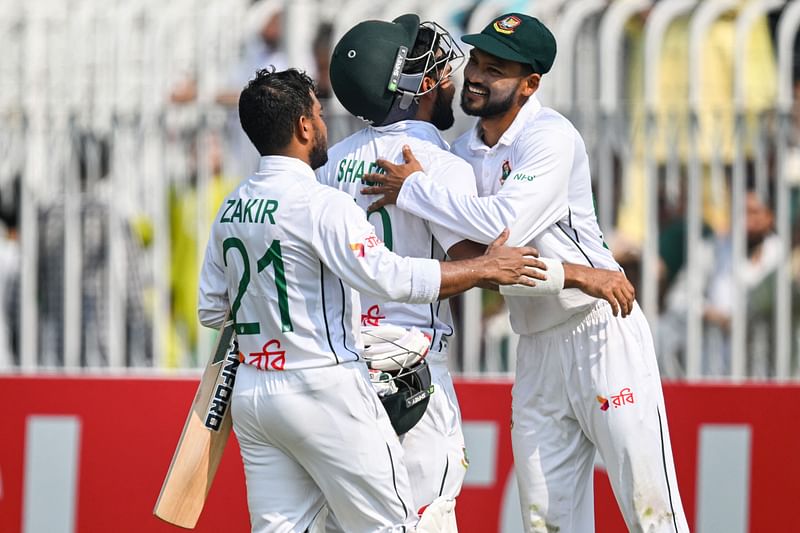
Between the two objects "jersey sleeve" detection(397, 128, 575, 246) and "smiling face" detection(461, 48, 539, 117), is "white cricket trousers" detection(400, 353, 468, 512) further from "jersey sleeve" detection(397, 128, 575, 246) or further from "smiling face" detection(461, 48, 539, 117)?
"smiling face" detection(461, 48, 539, 117)

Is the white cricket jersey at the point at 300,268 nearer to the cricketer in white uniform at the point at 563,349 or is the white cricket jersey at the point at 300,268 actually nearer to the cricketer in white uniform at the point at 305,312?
the cricketer in white uniform at the point at 305,312

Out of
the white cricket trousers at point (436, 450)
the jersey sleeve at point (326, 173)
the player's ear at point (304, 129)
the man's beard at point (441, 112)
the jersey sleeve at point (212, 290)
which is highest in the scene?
the man's beard at point (441, 112)

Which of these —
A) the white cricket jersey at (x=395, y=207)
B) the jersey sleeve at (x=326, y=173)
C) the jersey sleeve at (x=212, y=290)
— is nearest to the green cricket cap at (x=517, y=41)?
the white cricket jersey at (x=395, y=207)

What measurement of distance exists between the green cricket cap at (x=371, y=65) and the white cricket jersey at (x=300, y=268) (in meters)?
0.40

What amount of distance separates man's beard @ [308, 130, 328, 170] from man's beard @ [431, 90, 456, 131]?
22.3 inches

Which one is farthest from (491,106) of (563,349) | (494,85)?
(563,349)

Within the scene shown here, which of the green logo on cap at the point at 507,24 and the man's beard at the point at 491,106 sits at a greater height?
the green logo on cap at the point at 507,24

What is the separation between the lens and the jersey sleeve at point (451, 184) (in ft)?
15.6

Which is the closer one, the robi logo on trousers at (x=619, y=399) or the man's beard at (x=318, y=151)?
the man's beard at (x=318, y=151)

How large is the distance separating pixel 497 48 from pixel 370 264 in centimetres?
100

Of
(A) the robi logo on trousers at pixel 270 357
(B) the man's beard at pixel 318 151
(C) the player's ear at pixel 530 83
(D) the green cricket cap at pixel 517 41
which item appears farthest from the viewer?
(C) the player's ear at pixel 530 83

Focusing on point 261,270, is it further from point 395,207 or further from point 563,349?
point 563,349

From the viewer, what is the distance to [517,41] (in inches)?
192

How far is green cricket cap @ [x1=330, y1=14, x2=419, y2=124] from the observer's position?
4762mm
